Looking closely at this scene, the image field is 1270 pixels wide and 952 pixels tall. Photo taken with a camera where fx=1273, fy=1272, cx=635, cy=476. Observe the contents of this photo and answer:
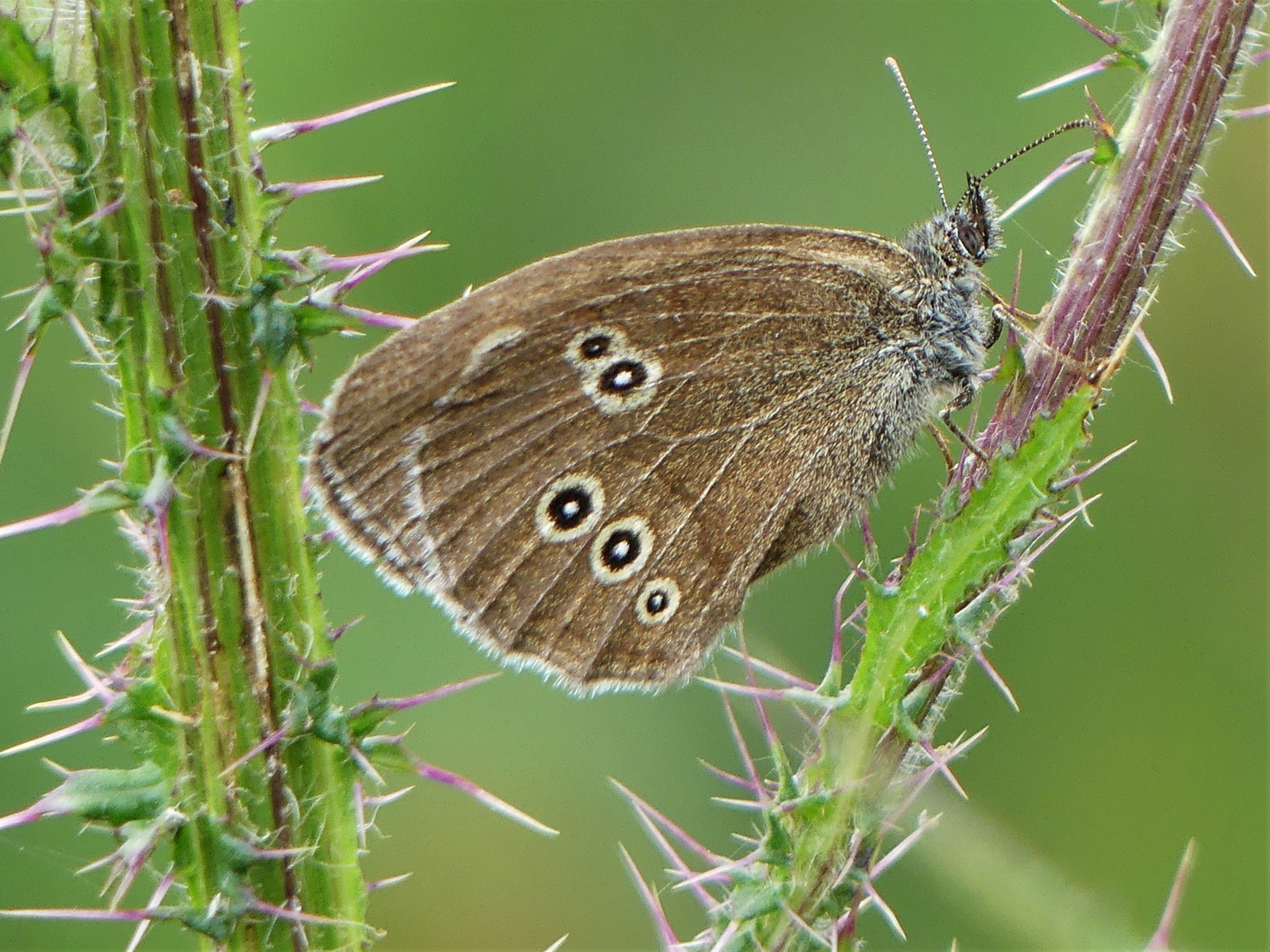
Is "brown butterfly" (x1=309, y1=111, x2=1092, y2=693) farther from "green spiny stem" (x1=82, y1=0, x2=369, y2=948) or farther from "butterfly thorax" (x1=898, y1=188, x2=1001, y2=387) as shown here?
"green spiny stem" (x1=82, y1=0, x2=369, y2=948)

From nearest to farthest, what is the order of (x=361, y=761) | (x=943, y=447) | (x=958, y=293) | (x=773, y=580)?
(x=361, y=761), (x=943, y=447), (x=958, y=293), (x=773, y=580)

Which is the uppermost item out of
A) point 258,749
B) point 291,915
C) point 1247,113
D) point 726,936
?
point 1247,113

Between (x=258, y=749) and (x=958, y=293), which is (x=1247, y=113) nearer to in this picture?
(x=958, y=293)

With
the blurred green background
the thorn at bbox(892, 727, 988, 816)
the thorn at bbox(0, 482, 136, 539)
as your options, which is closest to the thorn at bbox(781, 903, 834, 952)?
the thorn at bbox(892, 727, 988, 816)

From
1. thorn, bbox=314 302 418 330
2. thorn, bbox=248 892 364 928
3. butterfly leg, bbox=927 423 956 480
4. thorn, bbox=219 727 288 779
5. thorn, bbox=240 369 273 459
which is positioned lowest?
thorn, bbox=248 892 364 928

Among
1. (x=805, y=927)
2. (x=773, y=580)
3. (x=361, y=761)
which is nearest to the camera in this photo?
(x=805, y=927)

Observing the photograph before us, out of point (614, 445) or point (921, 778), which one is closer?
point (921, 778)

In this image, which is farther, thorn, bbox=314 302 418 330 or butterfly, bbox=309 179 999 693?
butterfly, bbox=309 179 999 693

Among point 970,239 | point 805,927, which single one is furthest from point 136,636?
point 970,239
